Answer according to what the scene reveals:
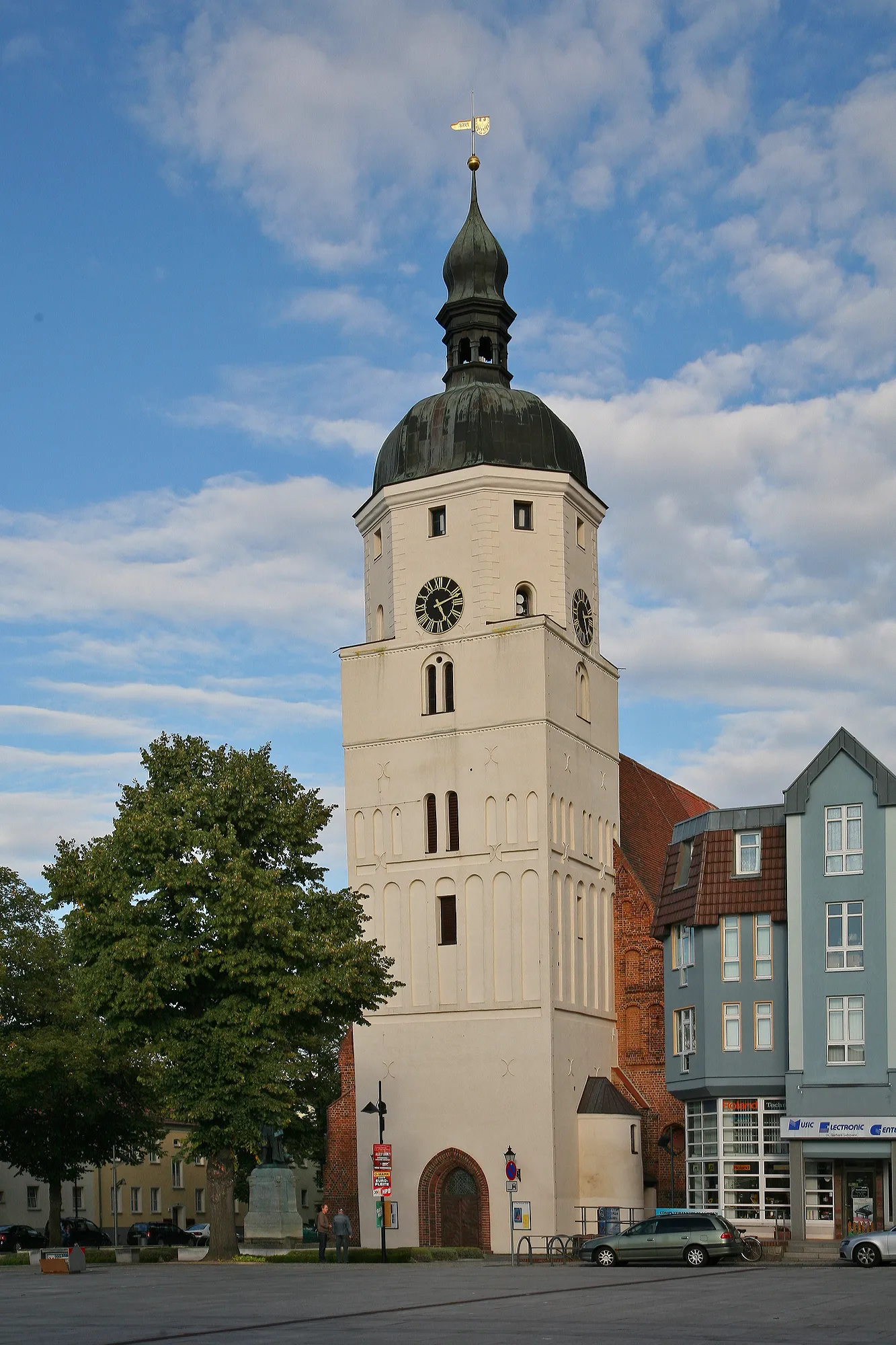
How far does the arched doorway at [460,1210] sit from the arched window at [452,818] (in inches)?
388

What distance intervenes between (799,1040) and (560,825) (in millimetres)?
11103

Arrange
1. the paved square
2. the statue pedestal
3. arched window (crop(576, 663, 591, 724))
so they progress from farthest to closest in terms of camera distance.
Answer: arched window (crop(576, 663, 591, 724)) → the statue pedestal → the paved square

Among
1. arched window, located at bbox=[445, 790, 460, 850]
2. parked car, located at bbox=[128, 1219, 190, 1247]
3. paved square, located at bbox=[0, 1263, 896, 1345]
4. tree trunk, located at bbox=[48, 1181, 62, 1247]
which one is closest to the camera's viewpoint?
paved square, located at bbox=[0, 1263, 896, 1345]

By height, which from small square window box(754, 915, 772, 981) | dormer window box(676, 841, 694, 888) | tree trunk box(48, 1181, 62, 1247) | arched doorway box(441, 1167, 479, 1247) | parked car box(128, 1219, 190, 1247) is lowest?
parked car box(128, 1219, 190, 1247)

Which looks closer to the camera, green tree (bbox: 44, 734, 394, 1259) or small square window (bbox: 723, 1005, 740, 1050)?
green tree (bbox: 44, 734, 394, 1259)

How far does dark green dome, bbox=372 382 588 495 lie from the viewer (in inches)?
2229

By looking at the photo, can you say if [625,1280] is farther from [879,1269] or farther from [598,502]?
[598,502]

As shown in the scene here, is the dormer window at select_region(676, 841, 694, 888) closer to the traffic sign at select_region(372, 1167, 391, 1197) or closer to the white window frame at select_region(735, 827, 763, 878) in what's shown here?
the white window frame at select_region(735, 827, 763, 878)

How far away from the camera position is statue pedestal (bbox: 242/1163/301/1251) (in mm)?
46812

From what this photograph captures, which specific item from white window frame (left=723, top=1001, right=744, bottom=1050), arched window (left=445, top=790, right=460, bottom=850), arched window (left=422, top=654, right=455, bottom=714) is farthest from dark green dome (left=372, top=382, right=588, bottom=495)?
white window frame (left=723, top=1001, right=744, bottom=1050)

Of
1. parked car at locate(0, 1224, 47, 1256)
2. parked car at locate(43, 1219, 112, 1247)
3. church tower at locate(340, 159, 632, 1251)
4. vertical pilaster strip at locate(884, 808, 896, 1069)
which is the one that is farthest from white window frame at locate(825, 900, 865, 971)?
parked car at locate(0, 1224, 47, 1256)

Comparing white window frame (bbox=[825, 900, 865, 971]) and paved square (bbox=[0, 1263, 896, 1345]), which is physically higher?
white window frame (bbox=[825, 900, 865, 971])

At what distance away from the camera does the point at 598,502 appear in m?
59.9

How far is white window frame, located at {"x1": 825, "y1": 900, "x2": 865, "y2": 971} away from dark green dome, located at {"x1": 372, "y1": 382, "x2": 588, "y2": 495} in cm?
1791
